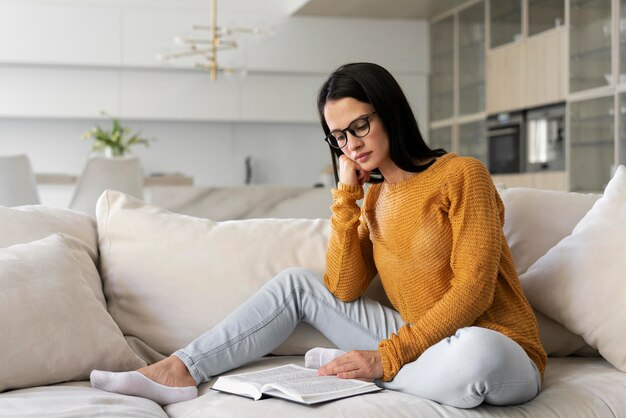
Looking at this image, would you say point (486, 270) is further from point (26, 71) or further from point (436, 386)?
point (26, 71)

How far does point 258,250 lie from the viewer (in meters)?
2.23

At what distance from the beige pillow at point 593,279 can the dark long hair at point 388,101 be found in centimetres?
44

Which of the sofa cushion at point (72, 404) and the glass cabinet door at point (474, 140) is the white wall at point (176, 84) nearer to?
the glass cabinet door at point (474, 140)

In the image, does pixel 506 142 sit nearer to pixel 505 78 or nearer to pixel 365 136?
pixel 505 78

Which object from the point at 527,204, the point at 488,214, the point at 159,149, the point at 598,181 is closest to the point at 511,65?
the point at 598,181

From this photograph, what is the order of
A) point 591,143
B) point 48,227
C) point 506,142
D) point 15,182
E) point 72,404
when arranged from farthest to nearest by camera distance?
1. point 506,142
2. point 591,143
3. point 15,182
4. point 48,227
5. point 72,404

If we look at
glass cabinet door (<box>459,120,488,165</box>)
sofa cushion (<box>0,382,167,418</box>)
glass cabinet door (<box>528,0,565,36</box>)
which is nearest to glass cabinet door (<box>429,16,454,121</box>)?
glass cabinet door (<box>459,120,488,165</box>)

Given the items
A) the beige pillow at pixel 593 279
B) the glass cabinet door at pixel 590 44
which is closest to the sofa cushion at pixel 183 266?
the beige pillow at pixel 593 279

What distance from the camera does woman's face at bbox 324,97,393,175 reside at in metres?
1.93

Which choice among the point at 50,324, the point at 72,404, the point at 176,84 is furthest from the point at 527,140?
the point at 72,404

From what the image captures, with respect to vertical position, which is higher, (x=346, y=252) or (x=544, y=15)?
(x=544, y=15)

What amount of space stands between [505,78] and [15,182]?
3941mm

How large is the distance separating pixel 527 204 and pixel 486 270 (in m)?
0.51

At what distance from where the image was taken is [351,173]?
83.7 inches
